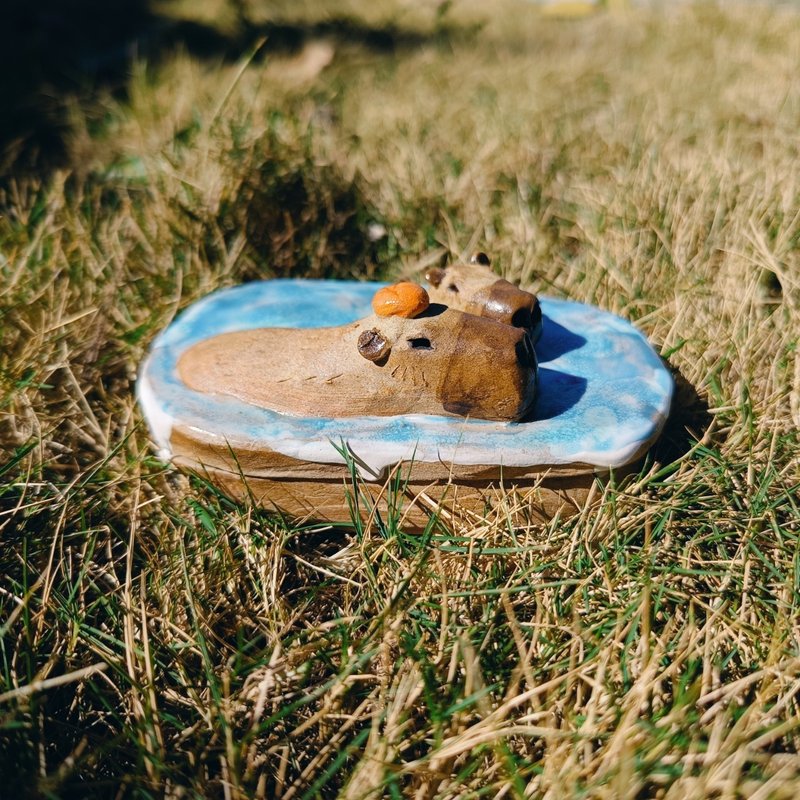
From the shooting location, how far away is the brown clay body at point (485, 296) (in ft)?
6.02

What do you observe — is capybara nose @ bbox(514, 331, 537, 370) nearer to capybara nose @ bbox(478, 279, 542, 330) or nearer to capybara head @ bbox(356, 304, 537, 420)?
capybara head @ bbox(356, 304, 537, 420)

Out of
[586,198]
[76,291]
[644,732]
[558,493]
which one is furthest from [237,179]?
[644,732]

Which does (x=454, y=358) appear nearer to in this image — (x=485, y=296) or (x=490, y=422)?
(x=490, y=422)

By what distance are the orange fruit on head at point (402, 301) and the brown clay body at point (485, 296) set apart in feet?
0.76

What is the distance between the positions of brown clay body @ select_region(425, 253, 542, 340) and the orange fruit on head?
232 millimetres

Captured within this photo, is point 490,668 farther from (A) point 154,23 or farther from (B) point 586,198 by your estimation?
(A) point 154,23

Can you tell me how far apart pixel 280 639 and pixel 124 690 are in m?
0.33

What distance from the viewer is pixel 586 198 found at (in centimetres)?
305

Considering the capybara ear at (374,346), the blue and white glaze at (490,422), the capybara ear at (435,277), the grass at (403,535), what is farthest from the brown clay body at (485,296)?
the grass at (403,535)

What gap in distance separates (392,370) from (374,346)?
0.07 meters

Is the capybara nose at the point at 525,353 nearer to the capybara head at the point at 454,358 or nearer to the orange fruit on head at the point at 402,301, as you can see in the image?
the capybara head at the point at 454,358

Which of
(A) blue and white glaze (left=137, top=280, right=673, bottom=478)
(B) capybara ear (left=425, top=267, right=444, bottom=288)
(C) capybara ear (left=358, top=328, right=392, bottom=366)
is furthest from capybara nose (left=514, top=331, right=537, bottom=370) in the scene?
(B) capybara ear (left=425, top=267, right=444, bottom=288)

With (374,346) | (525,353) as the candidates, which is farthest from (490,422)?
(374,346)

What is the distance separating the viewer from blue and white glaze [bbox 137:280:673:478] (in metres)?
1.64
